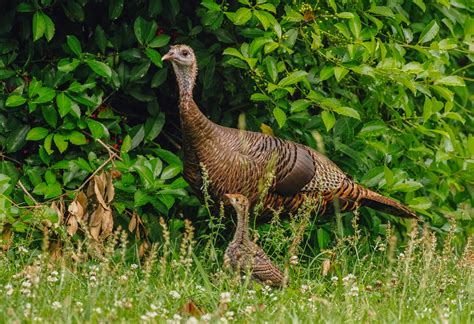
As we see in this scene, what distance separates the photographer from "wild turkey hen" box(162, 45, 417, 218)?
570 centimetres

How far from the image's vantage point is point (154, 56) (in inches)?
235

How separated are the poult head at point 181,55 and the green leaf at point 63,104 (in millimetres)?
594

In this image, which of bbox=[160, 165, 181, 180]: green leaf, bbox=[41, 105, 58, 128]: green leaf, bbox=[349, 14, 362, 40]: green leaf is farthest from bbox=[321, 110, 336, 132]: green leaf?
bbox=[41, 105, 58, 128]: green leaf

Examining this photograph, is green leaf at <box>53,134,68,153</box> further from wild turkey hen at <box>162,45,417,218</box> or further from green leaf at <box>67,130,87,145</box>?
wild turkey hen at <box>162,45,417,218</box>

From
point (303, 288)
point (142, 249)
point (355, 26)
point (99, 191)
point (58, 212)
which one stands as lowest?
point (142, 249)

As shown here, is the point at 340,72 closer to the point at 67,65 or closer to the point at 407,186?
the point at 407,186

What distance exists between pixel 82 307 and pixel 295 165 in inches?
77.7

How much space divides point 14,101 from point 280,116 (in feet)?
4.82

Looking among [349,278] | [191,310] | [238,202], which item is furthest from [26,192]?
[349,278]

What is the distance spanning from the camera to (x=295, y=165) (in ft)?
19.4

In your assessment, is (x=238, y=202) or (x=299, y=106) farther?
(x=299, y=106)

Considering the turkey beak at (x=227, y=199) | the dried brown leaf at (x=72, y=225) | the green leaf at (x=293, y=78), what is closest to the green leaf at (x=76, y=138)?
the dried brown leaf at (x=72, y=225)

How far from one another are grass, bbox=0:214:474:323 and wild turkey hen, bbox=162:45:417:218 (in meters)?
0.43

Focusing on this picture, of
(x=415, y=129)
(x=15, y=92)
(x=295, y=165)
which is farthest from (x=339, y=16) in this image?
(x=15, y=92)
